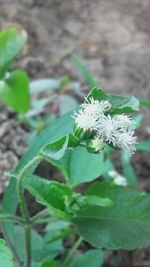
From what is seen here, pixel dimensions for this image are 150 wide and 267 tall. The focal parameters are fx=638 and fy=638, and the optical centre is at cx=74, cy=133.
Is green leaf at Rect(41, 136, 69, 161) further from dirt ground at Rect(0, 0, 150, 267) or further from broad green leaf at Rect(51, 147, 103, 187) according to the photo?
dirt ground at Rect(0, 0, 150, 267)

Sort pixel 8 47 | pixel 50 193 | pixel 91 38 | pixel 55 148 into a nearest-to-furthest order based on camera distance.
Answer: pixel 55 148
pixel 50 193
pixel 8 47
pixel 91 38

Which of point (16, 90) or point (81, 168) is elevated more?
point (16, 90)

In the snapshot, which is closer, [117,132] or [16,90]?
[117,132]

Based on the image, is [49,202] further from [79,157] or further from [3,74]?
[3,74]

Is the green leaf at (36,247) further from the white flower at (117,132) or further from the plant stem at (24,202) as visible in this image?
the white flower at (117,132)

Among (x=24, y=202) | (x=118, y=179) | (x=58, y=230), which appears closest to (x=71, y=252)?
(x=58, y=230)

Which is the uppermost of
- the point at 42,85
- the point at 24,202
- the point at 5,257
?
the point at 42,85

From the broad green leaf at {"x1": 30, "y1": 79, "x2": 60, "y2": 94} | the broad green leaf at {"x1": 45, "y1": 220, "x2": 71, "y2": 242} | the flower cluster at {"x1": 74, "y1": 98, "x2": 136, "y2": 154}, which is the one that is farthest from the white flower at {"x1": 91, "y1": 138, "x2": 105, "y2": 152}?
the broad green leaf at {"x1": 30, "y1": 79, "x2": 60, "y2": 94}

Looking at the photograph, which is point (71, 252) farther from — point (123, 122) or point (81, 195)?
point (123, 122)
